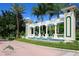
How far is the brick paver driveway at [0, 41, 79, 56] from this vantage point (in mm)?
11515

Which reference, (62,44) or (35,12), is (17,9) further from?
(62,44)

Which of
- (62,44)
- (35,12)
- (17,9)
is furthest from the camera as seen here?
(35,12)

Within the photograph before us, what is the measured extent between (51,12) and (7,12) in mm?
1930

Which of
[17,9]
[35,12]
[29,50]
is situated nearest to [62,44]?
[29,50]

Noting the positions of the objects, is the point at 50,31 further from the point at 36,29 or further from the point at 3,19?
the point at 3,19

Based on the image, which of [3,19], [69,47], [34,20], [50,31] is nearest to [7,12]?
[3,19]

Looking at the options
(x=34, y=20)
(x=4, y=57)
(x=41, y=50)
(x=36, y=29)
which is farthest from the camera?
(x=36, y=29)

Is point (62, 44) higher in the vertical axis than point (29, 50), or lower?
higher

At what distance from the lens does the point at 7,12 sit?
39.8 ft

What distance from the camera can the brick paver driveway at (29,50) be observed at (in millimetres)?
11515

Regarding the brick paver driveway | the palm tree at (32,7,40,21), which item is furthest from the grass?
the palm tree at (32,7,40,21)

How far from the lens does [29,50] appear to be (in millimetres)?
12070

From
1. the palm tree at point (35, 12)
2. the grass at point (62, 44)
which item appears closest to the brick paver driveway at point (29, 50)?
the grass at point (62, 44)

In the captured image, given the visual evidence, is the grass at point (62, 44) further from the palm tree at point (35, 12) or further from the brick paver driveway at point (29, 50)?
the palm tree at point (35, 12)
